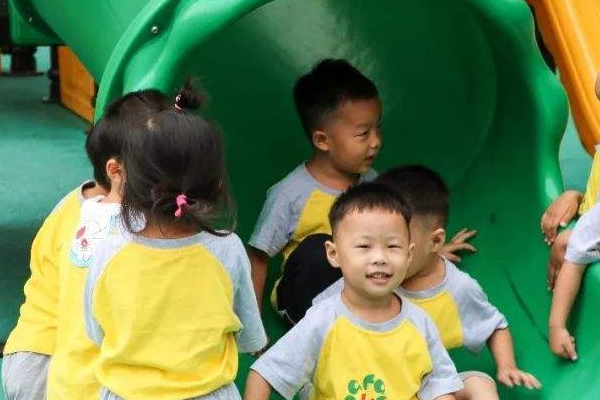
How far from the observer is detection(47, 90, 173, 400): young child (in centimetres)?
221

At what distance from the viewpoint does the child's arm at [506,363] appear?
2586mm

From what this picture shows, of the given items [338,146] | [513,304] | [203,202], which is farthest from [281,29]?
[203,202]

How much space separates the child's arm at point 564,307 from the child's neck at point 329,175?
2.39ft

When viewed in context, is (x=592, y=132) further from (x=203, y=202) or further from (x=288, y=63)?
(x=203, y=202)

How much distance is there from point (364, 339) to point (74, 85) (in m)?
6.11

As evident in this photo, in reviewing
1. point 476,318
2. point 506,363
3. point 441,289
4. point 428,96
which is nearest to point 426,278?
point 441,289

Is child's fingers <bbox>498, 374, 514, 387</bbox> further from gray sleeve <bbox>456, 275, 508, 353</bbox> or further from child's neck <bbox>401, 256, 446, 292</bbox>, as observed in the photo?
child's neck <bbox>401, 256, 446, 292</bbox>

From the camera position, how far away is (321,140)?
10.1 ft

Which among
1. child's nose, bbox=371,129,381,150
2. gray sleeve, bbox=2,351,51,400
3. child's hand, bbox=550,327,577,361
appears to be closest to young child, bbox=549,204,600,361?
child's hand, bbox=550,327,577,361

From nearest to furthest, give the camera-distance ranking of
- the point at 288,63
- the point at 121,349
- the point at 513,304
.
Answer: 1. the point at 121,349
2. the point at 513,304
3. the point at 288,63

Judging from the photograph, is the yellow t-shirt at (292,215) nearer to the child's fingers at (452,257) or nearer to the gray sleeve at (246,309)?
the child's fingers at (452,257)

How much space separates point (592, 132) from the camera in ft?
11.9

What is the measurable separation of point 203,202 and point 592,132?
191 centimetres

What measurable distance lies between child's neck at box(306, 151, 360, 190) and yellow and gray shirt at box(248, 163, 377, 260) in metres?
0.02
